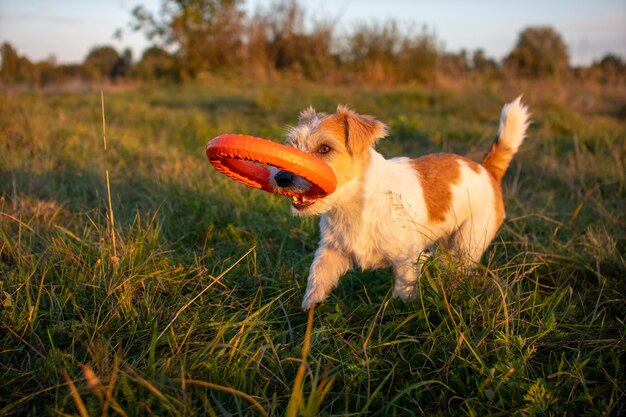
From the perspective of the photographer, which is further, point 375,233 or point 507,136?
point 507,136

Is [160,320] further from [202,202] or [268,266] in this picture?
[202,202]

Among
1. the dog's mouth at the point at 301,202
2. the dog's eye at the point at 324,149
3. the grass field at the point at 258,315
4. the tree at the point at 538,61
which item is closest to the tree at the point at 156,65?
the tree at the point at 538,61

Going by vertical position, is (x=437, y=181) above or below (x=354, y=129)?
below

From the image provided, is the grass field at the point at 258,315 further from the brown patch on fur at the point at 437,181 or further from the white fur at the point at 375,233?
the brown patch on fur at the point at 437,181

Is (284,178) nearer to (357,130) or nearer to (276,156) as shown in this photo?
(276,156)

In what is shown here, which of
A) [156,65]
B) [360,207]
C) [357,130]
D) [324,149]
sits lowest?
[360,207]

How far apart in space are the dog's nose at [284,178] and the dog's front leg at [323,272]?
1.75ft

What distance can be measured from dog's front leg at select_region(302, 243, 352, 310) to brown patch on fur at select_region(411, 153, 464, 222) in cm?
80

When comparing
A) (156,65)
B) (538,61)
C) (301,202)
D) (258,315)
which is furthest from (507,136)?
(156,65)

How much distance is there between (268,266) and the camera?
339cm

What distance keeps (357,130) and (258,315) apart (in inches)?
55.1

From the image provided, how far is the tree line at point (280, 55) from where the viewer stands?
49.2 feet

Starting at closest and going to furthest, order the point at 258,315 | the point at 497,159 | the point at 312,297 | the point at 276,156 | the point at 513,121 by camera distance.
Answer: the point at 276,156 < the point at 258,315 < the point at 312,297 < the point at 513,121 < the point at 497,159

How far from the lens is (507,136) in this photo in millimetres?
3992
